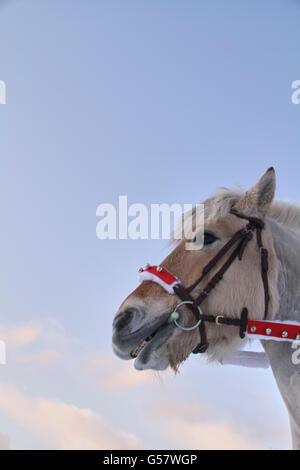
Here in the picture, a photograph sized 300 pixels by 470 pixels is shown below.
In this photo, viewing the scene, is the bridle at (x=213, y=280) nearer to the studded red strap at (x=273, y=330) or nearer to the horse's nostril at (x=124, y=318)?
the studded red strap at (x=273, y=330)

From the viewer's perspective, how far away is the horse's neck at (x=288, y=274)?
3586mm

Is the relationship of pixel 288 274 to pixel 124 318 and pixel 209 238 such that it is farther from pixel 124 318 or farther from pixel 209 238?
pixel 124 318

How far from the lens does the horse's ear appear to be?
3.61 meters

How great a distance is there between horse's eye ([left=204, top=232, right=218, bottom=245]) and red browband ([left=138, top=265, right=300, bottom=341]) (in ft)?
1.55

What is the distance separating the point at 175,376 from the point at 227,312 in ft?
2.52

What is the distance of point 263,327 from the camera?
3.39m

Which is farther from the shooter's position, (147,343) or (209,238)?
(209,238)

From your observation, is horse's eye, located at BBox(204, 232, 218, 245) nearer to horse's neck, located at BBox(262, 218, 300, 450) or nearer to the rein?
the rein

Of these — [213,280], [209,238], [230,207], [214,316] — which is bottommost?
[214,316]

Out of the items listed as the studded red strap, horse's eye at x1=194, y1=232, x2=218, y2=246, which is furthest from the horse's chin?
horse's eye at x1=194, y1=232, x2=218, y2=246

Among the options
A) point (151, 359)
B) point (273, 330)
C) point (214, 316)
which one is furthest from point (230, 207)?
point (151, 359)

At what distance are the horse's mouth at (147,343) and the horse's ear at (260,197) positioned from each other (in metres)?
1.29

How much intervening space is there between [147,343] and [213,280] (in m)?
0.80
